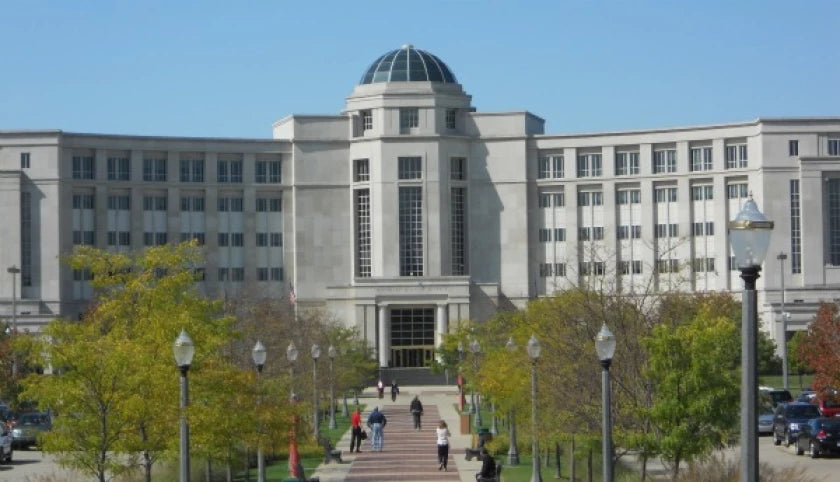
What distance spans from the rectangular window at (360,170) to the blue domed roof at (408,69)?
6.85 meters

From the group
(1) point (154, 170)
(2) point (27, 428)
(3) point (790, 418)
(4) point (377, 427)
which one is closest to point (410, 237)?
(1) point (154, 170)

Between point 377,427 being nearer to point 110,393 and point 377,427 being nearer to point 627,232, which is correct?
point 110,393

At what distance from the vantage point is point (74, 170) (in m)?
130

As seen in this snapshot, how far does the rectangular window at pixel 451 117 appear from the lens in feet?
452

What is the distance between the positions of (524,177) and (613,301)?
95139mm

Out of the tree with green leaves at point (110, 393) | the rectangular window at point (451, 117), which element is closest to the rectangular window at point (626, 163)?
the rectangular window at point (451, 117)

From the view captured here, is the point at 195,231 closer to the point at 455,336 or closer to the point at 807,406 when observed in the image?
the point at 455,336

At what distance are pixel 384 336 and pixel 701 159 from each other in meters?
28.1

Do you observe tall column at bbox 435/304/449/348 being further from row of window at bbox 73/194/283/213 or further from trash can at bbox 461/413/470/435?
trash can at bbox 461/413/470/435

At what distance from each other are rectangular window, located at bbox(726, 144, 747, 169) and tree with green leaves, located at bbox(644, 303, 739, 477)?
9578 cm

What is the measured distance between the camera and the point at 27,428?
204ft

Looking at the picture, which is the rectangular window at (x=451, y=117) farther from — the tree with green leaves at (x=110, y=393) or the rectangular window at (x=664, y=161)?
the tree with green leaves at (x=110, y=393)

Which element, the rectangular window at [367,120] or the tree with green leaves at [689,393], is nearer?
the tree with green leaves at [689,393]

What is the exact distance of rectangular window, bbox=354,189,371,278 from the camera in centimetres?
13525
